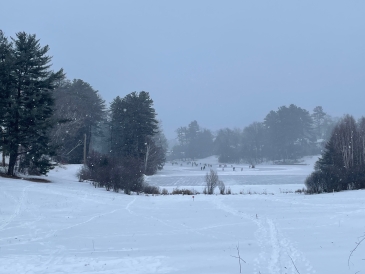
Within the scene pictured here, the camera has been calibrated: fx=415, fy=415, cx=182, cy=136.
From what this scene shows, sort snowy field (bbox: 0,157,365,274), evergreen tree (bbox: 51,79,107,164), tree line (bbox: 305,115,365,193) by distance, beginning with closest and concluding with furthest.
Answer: snowy field (bbox: 0,157,365,274) → tree line (bbox: 305,115,365,193) → evergreen tree (bbox: 51,79,107,164)

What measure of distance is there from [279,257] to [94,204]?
42.9 feet

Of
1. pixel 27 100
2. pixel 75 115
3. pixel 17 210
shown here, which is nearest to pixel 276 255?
pixel 17 210

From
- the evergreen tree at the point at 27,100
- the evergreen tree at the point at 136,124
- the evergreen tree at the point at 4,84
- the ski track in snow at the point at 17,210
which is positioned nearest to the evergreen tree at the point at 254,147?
the evergreen tree at the point at 136,124

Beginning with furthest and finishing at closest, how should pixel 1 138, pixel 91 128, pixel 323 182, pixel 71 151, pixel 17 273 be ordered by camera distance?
pixel 91 128 → pixel 71 151 → pixel 323 182 → pixel 1 138 → pixel 17 273

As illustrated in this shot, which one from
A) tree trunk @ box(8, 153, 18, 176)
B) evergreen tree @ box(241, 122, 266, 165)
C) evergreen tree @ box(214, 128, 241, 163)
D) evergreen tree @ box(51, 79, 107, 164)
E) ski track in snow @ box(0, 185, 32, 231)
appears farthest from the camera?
evergreen tree @ box(214, 128, 241, 163)

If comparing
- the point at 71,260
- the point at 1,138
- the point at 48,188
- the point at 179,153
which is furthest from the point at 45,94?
the point at 179,153

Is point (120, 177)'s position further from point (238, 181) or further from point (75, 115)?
point (75, 115)

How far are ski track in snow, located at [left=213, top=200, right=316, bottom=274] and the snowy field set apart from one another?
0.7 inches

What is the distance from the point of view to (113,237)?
460 inches

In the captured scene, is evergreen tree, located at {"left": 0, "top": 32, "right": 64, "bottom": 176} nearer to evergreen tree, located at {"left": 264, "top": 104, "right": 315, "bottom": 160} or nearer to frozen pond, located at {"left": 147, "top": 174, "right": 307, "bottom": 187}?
frozen pond, located at {"left": 147, "top": 174, "right": 307, "bottom": 187}

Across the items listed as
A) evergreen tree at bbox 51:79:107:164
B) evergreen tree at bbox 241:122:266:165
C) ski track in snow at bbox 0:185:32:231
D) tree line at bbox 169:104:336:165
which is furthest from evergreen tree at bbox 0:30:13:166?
evergreen tree at bbox 241:122:266:165

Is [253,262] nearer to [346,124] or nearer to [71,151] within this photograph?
[346,124]

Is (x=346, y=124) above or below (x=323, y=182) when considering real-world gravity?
above

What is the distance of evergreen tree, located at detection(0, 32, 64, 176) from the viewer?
27.0m
